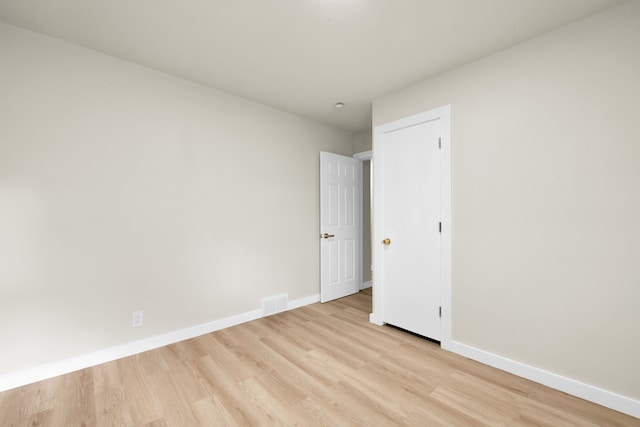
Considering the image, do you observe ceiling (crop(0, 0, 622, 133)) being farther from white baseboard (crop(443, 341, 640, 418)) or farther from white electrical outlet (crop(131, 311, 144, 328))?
white baseboard (crop(443, 341, 640, 418))

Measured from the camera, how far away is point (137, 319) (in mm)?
2381

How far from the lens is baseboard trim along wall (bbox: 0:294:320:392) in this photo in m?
1.90

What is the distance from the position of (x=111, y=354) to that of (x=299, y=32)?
301cm

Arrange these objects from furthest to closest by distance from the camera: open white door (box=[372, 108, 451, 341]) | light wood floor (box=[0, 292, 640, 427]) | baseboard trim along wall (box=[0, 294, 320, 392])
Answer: open white door (box=[372, 108, 451, 341]) < baseboard trim along wall (box=[0, 294, 320, 392]) < light wood floor (box=[0, 292, 640, 427])

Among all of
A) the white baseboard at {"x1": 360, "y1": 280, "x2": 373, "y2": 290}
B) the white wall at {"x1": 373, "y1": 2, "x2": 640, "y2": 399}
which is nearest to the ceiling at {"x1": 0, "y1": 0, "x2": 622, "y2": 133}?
the white wall at {"x1": 373, "y1": 2, "x2": 640, "y2": 399}

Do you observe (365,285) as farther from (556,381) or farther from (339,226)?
(556,381)

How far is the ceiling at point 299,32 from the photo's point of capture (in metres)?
1.74

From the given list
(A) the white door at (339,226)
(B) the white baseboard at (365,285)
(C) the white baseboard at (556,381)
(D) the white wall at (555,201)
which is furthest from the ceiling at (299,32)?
(B) the white baseboard at (365,285)

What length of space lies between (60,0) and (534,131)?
133 inches

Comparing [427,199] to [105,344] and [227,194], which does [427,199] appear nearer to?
[227,194]

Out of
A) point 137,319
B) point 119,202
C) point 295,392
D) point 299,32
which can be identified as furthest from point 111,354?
point 299,32

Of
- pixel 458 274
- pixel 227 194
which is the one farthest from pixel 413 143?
pixel 227 194

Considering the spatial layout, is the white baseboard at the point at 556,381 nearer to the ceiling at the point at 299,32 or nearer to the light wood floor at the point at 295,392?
the light wood floor at the point at 295,392

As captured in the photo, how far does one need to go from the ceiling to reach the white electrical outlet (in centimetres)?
226
